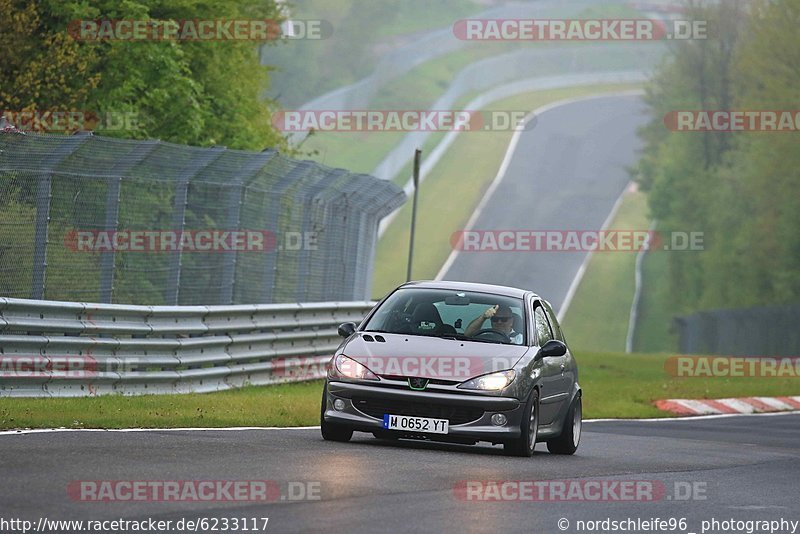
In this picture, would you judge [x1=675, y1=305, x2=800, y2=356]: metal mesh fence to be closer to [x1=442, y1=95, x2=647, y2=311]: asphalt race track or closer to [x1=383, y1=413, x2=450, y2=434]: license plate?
[x1=442, y1=95, x2=647, y2=311]: asphalt race track

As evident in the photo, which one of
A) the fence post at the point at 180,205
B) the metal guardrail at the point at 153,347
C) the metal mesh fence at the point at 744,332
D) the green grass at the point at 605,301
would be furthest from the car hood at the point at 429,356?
the green grass at the point at 605,301

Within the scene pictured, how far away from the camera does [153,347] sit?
18500 mm

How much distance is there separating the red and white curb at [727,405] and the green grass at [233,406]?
1.13 feet

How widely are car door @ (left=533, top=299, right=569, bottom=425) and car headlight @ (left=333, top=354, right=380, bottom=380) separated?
1552mm

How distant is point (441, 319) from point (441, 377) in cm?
118

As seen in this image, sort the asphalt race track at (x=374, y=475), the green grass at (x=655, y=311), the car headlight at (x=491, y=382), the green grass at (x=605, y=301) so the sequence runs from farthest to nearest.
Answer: the green grass at (x=655, y=311)
the green grass at (x=605, y=301)
the car headlight at (x=491, y=382)
the asphalt race track at (x=374, y=475)

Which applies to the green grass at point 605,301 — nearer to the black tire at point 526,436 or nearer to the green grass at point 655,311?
the green grass at point 655,311

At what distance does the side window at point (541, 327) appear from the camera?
1515 centimetres

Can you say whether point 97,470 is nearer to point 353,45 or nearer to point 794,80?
point 794,80

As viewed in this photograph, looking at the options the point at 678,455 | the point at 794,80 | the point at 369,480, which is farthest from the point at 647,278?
the point at 369,480

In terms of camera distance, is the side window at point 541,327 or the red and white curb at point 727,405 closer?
the side window at point 541,327

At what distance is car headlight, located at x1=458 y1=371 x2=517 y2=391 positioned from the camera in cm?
1384

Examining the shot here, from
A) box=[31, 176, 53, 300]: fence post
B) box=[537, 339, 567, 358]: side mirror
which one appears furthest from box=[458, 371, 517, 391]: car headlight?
box=[31, 176, 53, 300]: fence post

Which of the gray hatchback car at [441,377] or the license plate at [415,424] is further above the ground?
the gray hatchback car at [441,377]
